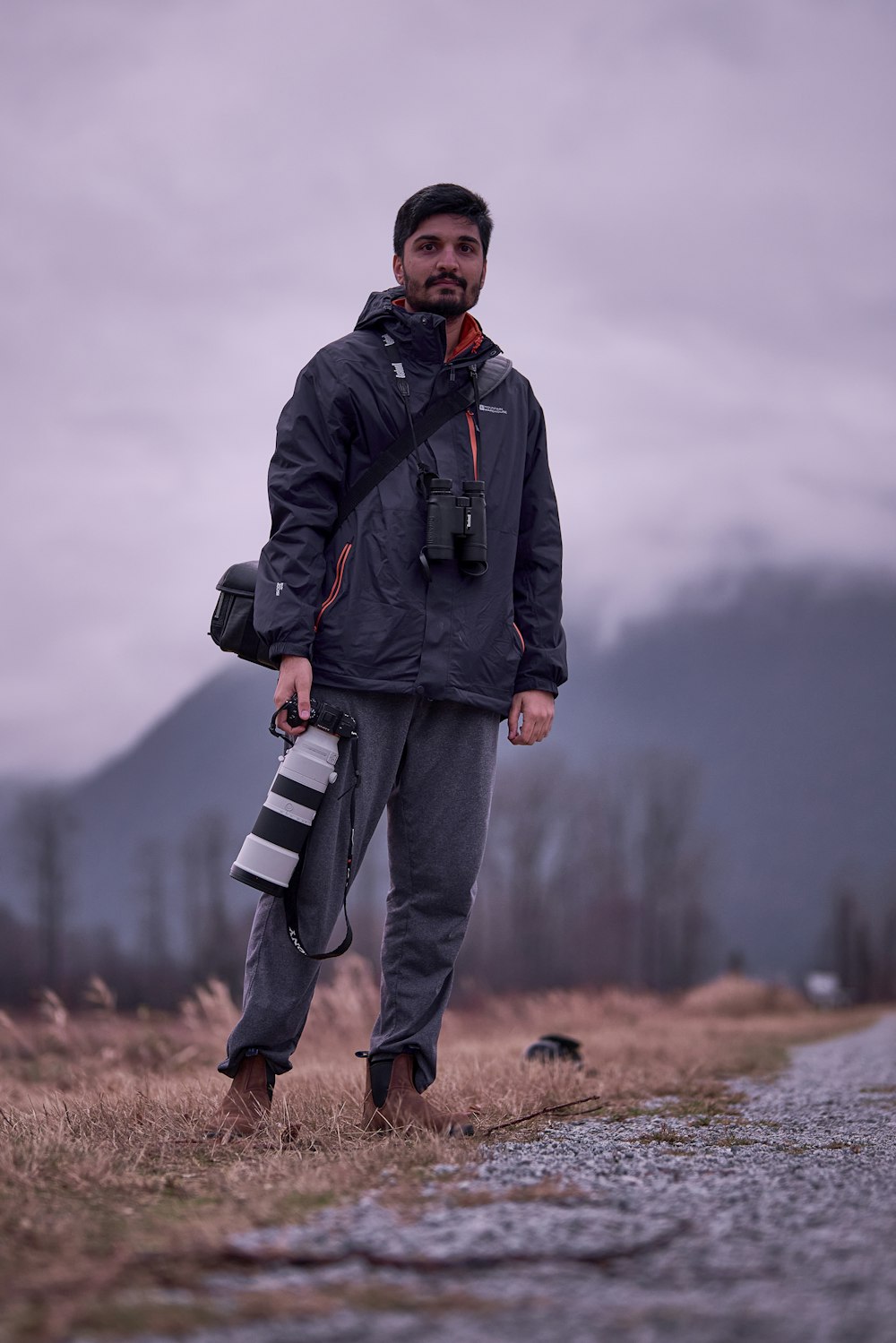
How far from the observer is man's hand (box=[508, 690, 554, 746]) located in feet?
12.0

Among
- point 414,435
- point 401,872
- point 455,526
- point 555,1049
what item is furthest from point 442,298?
point 555,1049

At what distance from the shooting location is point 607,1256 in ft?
5.83

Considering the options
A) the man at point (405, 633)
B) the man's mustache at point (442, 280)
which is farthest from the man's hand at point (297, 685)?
the man's mustache at point (442, 280)

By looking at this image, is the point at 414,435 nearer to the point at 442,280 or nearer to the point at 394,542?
the point at 394,542

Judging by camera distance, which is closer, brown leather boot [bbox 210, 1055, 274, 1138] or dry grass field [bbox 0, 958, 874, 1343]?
dry grass field [bbox 0, 958, 874, 1343]

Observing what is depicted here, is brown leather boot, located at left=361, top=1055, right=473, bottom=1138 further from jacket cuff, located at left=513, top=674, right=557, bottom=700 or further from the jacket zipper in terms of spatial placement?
the jacket zipper

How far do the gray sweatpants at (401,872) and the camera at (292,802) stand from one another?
0.23 feet

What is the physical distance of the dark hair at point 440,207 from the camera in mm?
3666

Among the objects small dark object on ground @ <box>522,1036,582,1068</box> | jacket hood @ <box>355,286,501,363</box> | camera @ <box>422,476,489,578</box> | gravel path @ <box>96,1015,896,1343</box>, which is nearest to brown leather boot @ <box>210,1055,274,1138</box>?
→ gravel path @ <box>96,1015,896,1343</box>

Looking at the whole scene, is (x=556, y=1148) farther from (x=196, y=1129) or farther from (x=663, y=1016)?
(x=663, y=1016)

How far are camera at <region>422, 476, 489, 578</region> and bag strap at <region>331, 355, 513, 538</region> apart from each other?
0.13m

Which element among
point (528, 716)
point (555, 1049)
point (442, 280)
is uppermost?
point (442, 280)

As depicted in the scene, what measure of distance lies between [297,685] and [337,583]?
30 centimetres

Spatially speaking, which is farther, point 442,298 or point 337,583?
point 442,298
